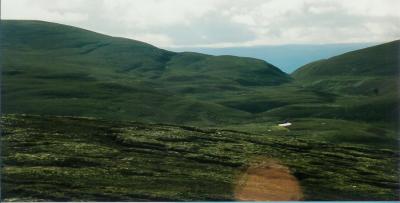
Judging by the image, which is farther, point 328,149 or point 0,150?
point 328,149

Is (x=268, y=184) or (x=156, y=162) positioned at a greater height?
(x=156, y=162)

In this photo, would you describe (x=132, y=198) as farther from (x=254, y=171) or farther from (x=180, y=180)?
(x=254, y=171)

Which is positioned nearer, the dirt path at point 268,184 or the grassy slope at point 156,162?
the grassy slope at point 156,162

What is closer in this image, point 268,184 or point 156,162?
point 268,184

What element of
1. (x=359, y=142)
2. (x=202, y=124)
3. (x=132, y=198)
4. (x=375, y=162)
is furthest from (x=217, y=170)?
(x=202, y=124)
